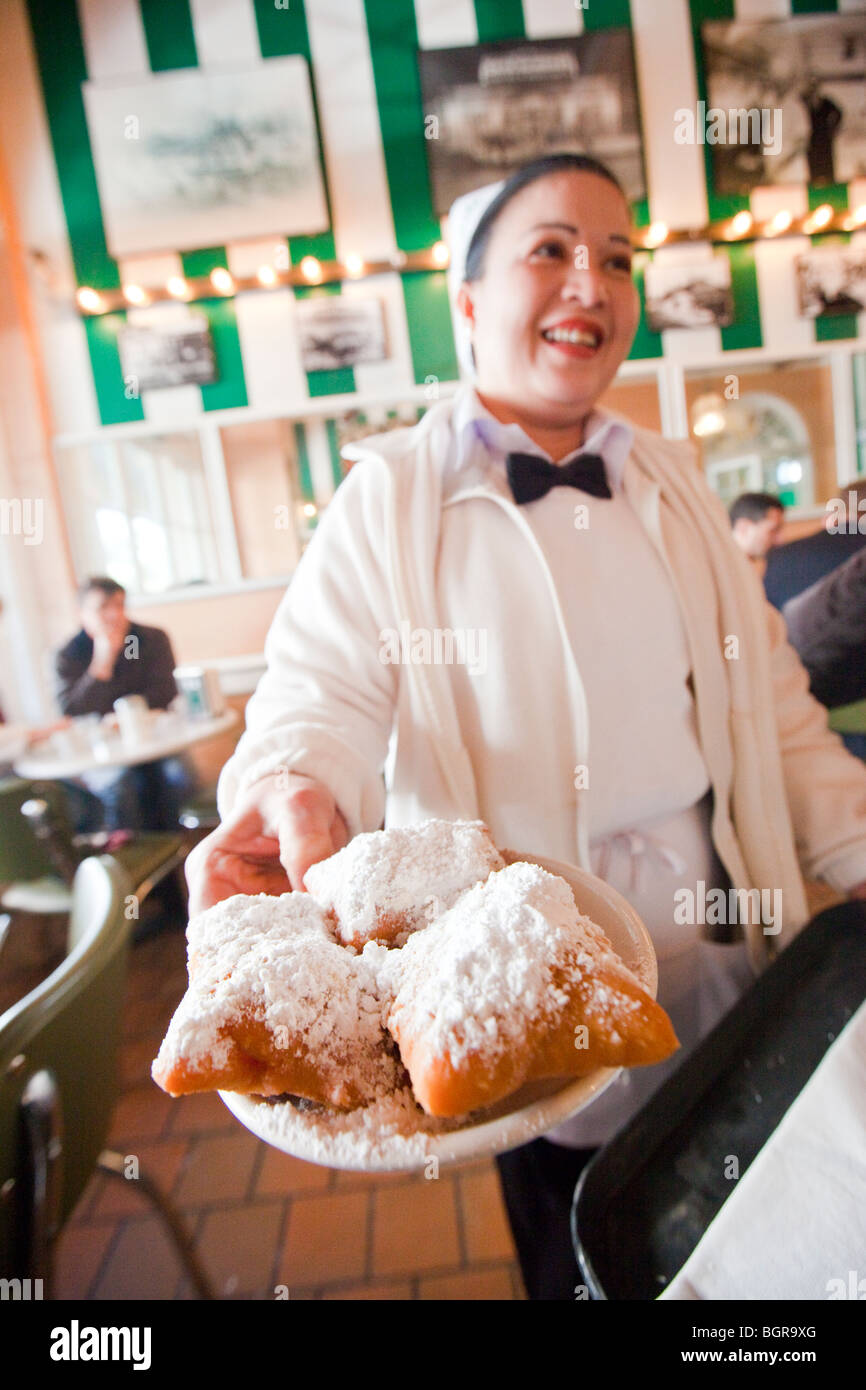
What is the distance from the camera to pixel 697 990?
2.10ft

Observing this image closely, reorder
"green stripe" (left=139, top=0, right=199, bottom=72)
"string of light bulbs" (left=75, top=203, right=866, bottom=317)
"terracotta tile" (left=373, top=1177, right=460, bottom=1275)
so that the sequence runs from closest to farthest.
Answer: "terracotta tile" (left=373, top=1177, right=460, bottom=1275) < "green stripe" (left=139, top=0, right=199, bottom=72) < "string of light bulbs" (left=75, top=203, right=866, bottom=317)

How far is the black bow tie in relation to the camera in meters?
0.58

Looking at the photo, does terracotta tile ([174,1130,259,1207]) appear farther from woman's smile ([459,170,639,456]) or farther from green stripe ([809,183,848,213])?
green stripe ([809,183,848,213])

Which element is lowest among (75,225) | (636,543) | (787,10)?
(636,543)

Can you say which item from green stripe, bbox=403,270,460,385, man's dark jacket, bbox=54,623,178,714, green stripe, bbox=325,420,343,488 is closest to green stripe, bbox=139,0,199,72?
green stripe, bbox=403,270,460,385

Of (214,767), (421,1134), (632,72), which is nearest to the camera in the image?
(421,1134)

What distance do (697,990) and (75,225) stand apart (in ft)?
6.52

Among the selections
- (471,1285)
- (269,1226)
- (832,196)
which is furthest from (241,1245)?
(832,196)

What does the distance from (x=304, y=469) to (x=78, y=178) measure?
3.22ft

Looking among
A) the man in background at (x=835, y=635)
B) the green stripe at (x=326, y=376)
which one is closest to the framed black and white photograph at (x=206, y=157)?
the green stripe at (x=326, y=376)

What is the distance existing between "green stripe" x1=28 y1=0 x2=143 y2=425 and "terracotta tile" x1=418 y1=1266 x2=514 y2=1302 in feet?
5.94

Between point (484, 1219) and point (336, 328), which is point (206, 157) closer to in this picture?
point (336, 328)
